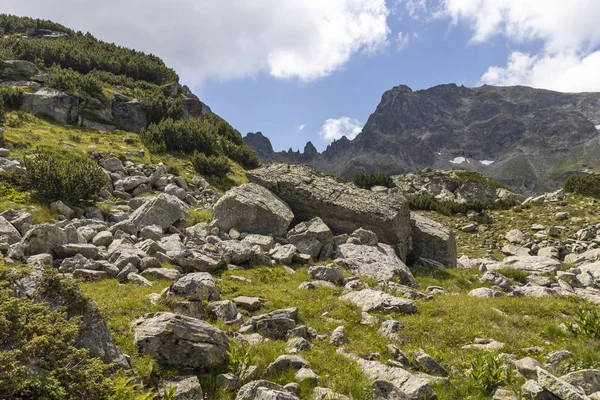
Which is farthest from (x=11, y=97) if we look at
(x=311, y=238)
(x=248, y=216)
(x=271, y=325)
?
(x=271, y=325)

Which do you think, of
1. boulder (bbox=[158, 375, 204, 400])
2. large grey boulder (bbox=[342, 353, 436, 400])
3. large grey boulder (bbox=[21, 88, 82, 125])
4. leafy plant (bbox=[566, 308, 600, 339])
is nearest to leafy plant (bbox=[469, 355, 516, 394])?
large grey boulder (bbox=[342, 353, 436, 400])

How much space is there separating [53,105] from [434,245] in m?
34.9

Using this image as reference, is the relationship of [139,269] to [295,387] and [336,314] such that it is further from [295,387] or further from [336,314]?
[295,387]

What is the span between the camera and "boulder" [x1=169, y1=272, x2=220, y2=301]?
9.75 meters

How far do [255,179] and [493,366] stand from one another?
16797 mm

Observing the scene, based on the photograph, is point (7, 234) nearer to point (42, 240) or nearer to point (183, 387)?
point (42, 240)

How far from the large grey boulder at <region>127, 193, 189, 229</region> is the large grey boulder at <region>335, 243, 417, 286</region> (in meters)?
7.94

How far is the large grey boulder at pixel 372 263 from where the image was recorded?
1516 cm

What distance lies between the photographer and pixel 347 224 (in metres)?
19.9

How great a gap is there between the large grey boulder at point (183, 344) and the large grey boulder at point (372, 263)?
8.84 metres

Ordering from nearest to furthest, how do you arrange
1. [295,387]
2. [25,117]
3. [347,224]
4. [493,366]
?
[295,387], [493,366], [347,224], [25,117]

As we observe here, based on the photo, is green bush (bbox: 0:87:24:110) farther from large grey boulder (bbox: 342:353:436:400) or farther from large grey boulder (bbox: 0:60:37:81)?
large grey boulder (bbox: 342:353:436:400)

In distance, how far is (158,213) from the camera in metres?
16.3

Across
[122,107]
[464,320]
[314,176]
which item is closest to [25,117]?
[122,107]
